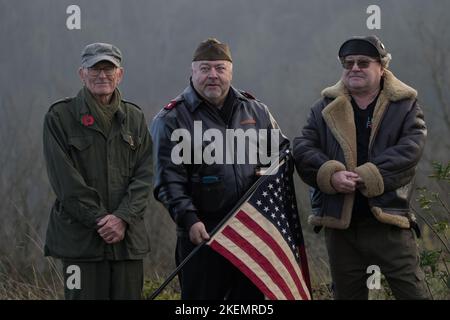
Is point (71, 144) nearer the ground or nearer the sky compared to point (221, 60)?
nearer the ground

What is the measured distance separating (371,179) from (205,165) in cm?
96

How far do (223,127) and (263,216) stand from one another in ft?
1.88

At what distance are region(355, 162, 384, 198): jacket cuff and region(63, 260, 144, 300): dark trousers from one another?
4.63 feet

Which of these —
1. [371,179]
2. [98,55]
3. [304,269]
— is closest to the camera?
[371,179]

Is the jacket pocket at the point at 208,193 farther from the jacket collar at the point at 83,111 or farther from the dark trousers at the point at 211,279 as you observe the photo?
the jacket collar at the point at 83,111

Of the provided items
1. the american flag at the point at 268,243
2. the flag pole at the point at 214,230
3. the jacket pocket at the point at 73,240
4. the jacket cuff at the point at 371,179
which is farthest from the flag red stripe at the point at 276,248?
the jacket pocket at the point at 73,240

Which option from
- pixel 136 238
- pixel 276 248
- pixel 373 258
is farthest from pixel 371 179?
pixel 136 238

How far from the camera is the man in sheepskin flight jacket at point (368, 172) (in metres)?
5.18

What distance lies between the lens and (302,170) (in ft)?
17.6

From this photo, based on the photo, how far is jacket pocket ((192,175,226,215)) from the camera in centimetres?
523

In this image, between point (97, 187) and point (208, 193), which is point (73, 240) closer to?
point (97, 187)

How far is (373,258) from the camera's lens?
17.4 ft

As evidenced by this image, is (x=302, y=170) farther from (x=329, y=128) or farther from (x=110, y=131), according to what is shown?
(x=110, y=131)
